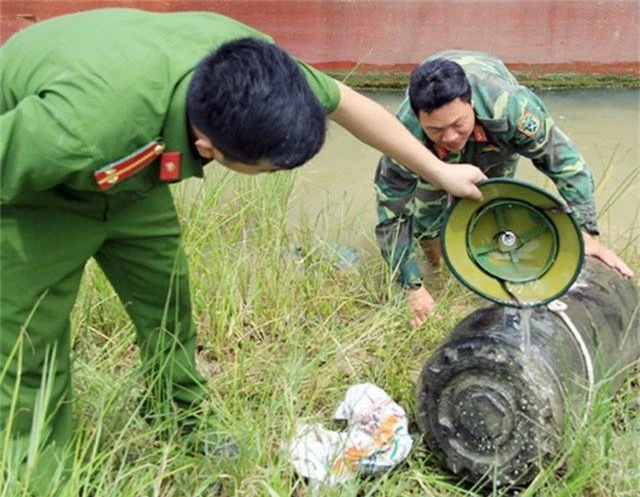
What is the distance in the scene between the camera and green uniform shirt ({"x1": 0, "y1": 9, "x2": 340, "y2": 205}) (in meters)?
1.56

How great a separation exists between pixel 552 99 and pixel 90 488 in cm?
503

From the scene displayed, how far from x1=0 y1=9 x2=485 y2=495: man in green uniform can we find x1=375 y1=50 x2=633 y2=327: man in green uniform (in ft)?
1.82

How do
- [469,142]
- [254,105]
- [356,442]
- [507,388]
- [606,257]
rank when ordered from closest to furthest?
1. [254,105]
2. [507,388]
3. [356,442]
4. [606,257]
5. [469,142]

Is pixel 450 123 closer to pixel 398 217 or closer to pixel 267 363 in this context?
pixel 398 217

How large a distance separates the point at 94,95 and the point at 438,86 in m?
1.36

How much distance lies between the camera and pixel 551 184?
4.05 metres

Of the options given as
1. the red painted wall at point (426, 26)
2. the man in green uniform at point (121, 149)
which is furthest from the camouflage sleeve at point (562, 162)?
the red painted wall at point (426, 26)

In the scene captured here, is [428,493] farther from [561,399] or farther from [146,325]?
[146,325]

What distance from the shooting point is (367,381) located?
107 inches

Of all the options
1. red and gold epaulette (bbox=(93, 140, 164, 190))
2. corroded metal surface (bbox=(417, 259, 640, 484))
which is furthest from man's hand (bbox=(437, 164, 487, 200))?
red and gold epaulette (bbox=(93, 140, 164, 190))

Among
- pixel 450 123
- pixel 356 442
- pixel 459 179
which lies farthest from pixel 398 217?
pixel 356 442

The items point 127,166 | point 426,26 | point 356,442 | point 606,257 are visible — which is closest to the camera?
point 127,166

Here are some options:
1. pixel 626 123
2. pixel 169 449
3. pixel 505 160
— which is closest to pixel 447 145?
pixel 505 160

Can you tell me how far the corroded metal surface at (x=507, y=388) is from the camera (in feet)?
7.18
